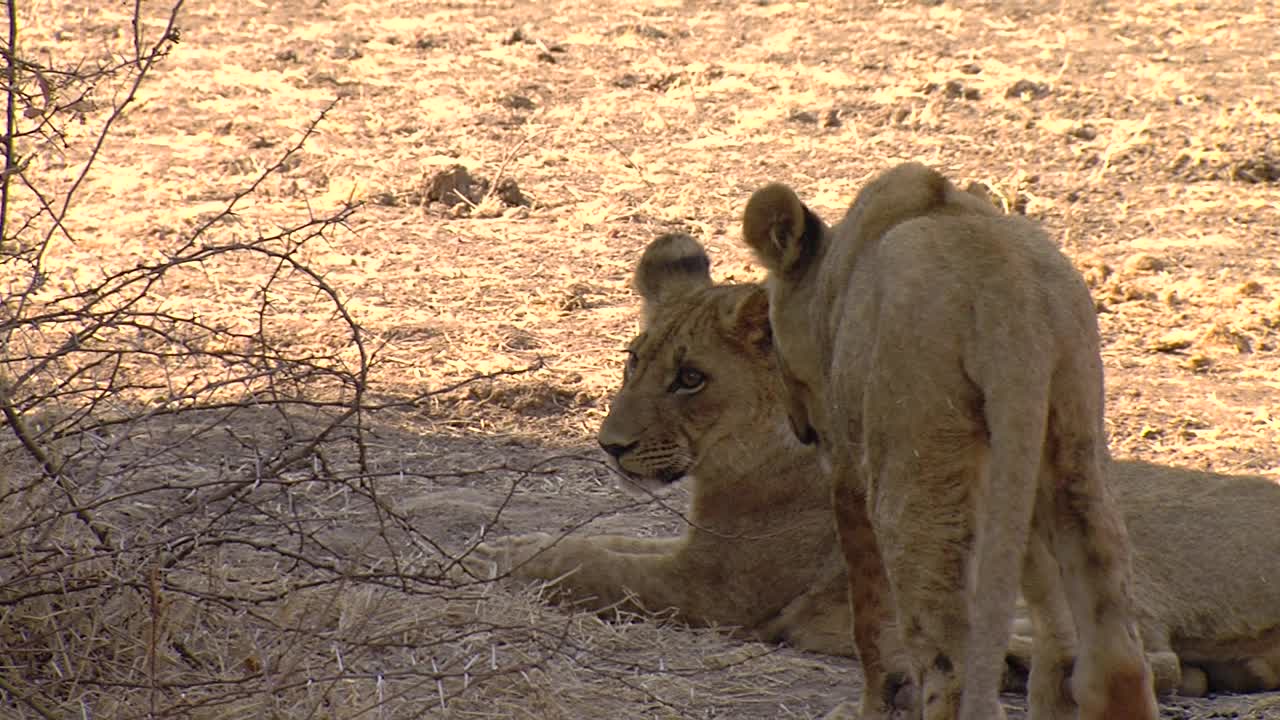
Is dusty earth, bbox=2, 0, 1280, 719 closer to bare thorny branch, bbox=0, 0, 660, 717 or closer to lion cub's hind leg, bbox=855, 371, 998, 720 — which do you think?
bare thorny branch, bbox=0, 0, 660, 717

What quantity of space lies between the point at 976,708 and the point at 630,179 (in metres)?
5.71

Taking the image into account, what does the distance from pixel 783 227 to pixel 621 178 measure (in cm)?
474

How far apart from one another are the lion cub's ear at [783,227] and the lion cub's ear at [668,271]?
80cm

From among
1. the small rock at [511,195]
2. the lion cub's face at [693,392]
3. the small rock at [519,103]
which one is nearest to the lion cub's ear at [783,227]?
the lion cub's face at [693,392]

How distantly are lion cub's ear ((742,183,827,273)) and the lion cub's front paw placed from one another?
1.26m

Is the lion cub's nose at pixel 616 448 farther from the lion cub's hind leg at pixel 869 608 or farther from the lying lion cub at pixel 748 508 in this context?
the lion cub's hind leg at pixel 869 608

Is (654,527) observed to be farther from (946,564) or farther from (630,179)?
(630,179)

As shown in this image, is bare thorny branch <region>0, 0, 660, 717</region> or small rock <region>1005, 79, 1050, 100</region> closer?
bare thorny branch <region>0, 0, 660, 717</region>

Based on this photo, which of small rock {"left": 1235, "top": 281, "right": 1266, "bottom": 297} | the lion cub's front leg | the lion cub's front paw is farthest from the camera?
small rock {"left": 1235, "top": 281, "right": 1266, "bottom": 297}

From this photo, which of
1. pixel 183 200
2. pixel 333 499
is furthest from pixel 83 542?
pixel 183 200

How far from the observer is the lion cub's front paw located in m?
4.77

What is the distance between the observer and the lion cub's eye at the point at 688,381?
4461mm

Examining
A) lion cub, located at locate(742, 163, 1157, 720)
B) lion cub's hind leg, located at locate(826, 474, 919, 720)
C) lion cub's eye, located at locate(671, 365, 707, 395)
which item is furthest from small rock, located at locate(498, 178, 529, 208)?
lion cub, located at locate(742, 163, 1157, 720)

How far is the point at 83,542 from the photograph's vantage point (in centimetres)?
393
